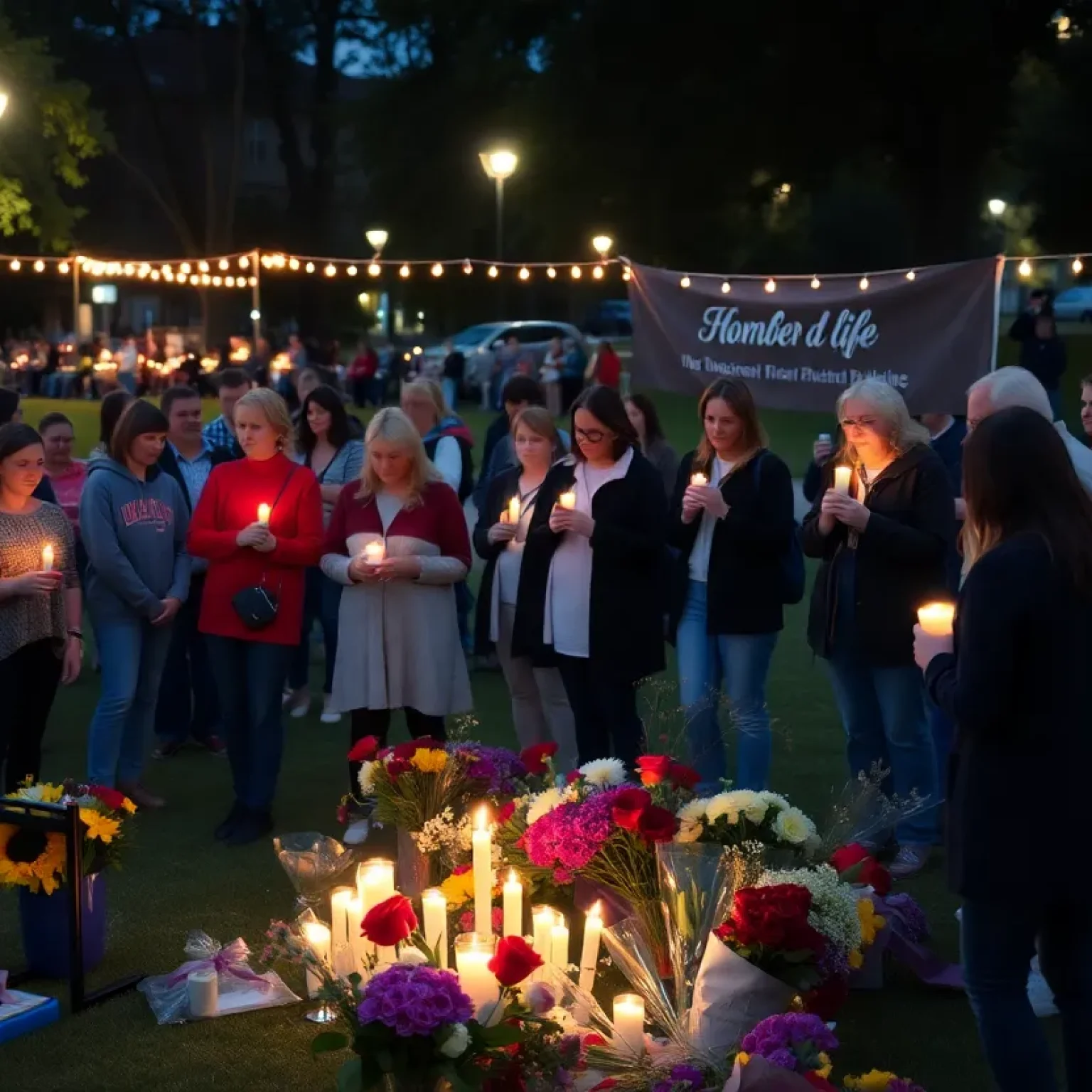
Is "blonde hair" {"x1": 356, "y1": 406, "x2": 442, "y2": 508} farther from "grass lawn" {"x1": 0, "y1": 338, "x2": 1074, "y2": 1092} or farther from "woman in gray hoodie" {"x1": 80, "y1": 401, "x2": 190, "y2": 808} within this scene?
"grass lawn" {"x1": 0, "y1": 338, "x2": 1074, "y2": 1092}

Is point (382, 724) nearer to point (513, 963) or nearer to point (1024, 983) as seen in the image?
point (513, 963)

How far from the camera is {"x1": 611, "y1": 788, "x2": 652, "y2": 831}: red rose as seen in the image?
4.73 meters

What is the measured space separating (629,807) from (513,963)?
1.01 meters

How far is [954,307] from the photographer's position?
818 centimetres

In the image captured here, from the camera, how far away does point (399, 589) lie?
6820 millimetres

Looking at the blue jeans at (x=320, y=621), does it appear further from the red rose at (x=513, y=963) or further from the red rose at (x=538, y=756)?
the red rose at (x=513, y=963)

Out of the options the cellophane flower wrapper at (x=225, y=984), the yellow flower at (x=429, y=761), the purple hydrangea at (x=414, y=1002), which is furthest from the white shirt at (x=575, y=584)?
the purple hydrangea at (x=414, y=1002)

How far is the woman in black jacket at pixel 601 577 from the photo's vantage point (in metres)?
6.62

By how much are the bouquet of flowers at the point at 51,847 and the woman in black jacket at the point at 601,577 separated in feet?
6.87

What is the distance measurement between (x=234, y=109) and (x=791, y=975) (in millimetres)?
44809

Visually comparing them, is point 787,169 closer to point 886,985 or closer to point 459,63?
point 459,63

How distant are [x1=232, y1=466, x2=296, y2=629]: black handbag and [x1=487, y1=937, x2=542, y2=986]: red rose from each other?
3.14 meters

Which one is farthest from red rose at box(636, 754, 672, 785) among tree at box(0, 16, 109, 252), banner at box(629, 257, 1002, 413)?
tree at box(0, 16, 109, 252)

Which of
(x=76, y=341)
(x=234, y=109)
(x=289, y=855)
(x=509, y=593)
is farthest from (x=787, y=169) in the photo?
(x=289, y=855)
